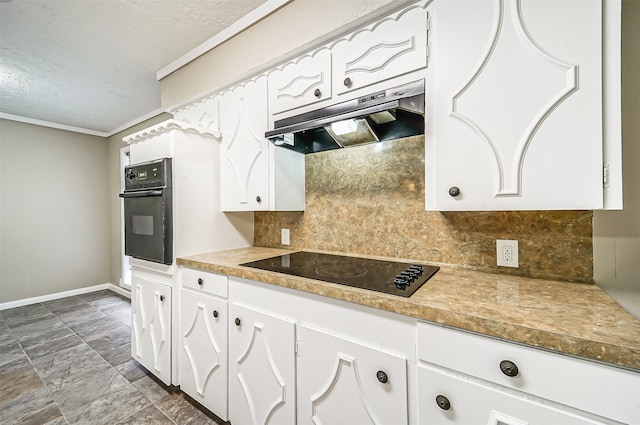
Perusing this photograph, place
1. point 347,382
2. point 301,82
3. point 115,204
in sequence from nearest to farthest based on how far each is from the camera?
point 347,382 → point 301,82 → point 115,204

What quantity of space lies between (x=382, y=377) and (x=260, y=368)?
2.27ft

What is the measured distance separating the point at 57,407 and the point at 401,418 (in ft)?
7.55

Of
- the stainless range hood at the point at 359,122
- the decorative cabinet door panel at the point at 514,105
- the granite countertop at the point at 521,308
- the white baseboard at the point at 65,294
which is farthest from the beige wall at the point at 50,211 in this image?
the decorative cabinet door panel at the point at 514,105

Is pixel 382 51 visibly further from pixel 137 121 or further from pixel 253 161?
pixel 137 121

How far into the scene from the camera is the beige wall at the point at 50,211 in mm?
3533

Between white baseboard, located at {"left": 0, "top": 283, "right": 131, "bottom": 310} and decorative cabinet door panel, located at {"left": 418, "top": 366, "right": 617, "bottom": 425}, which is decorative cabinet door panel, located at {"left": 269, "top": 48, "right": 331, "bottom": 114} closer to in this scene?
decorative cabinet door panel, located at {"left": 418, "top": 366, "right": 617, "bottom": 425}

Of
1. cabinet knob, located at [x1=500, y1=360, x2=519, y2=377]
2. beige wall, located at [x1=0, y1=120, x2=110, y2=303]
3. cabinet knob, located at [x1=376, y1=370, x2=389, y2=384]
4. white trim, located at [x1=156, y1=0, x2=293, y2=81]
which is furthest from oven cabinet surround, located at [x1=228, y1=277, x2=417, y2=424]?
beige wall, located at [x1=0, y1=120, x2=110, y2=303]

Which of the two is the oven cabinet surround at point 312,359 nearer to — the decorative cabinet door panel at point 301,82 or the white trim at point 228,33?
the decorative cabinet door panel at point 301,82

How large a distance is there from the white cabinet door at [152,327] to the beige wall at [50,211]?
2.97 meters

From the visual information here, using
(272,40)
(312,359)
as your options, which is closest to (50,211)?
(272,40)

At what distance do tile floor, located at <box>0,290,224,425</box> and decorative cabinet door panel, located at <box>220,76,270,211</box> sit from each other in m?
1.41

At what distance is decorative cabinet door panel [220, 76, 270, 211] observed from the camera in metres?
1.77

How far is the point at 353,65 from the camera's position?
53.8 inches

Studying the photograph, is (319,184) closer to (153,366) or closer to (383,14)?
(383,14)
